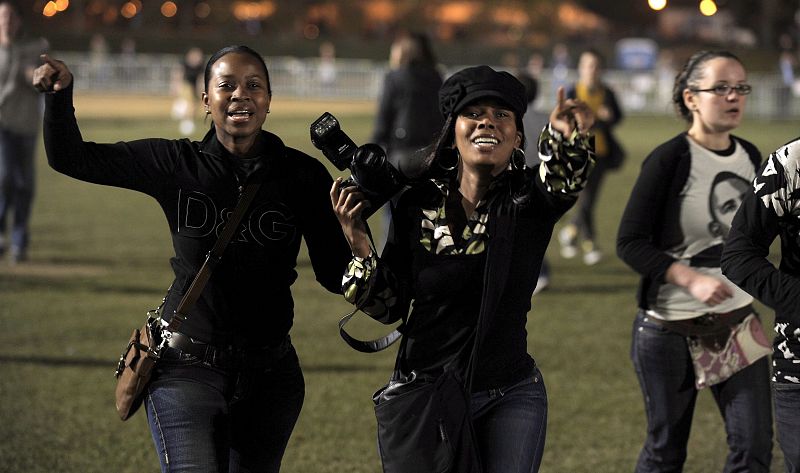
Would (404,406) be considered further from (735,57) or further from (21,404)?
(21,404)

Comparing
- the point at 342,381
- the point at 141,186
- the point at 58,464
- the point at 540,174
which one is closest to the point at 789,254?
the point at 540,174

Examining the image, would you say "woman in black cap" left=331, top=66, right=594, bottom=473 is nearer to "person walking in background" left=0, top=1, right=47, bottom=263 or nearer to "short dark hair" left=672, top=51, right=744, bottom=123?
"short dark hair" left=672, top=51, right=744, bottom=123

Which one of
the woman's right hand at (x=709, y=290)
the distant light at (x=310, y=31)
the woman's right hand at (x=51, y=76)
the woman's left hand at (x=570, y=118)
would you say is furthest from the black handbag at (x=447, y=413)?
the distant light at (x=310, y=31)

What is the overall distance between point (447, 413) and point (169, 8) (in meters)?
70.8

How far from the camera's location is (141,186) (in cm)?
436

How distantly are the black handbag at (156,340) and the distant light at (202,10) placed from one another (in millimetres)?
73078

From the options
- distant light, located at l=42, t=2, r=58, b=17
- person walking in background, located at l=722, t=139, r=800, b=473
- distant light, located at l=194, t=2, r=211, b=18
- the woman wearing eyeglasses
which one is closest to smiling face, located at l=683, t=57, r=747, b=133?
the woman wearing eyeglasses

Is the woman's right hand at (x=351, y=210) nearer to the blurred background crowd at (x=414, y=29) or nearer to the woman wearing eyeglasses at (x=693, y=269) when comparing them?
the woman wearing eyeglasses at (x=693, y=269)

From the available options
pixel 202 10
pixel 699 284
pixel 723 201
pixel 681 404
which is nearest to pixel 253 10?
pixel 202 10

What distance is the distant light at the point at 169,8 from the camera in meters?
71.9

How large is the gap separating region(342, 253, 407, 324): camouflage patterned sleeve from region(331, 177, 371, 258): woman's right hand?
0.06 m

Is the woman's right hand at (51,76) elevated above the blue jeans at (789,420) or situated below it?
above

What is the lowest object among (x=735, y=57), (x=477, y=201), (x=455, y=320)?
(x=455, y=320)

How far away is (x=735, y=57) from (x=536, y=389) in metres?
2.08
